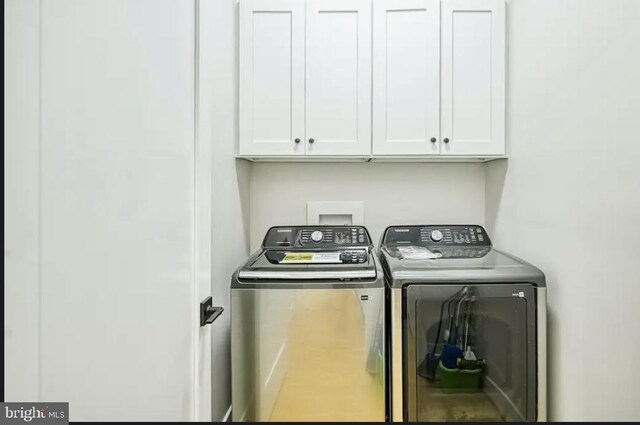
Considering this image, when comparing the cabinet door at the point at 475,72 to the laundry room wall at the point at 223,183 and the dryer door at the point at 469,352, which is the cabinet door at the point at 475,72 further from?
the laundry room wall at the point at 223,183

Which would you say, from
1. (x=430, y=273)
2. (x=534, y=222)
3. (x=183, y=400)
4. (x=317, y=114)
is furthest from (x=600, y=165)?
(x=183, y=400)

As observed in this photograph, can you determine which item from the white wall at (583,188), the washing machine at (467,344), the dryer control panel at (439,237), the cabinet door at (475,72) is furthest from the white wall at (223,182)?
the white wall at (583,188)

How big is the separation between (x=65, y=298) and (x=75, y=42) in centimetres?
38

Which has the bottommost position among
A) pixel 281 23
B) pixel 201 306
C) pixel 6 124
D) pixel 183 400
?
pixel 183 400

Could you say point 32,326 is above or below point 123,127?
below

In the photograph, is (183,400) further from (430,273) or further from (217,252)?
(430,273)

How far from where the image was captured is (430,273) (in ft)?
4.56

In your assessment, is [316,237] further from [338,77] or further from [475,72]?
[475,72]

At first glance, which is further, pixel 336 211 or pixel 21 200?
pixel 336 211

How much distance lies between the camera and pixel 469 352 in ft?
4.58

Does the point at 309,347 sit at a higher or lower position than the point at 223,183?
lower

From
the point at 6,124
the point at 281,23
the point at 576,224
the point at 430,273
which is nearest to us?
the point at 6,124

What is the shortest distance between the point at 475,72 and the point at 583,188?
827 mm

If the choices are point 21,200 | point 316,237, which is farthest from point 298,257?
point 21,200
